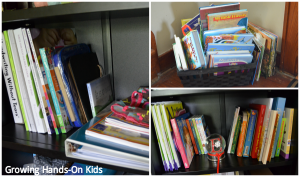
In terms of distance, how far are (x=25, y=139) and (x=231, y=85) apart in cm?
83

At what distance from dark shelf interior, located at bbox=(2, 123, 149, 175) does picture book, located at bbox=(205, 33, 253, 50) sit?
52 cm

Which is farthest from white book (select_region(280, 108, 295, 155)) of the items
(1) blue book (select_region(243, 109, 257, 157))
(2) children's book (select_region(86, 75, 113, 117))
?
(2) children's book (select_region(86, 75, 113, 117))

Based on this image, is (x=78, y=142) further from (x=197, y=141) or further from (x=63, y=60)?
(x=197, y=141)

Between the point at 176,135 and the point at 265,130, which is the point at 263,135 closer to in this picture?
the point at 265,130

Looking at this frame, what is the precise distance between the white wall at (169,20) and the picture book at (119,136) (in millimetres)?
335

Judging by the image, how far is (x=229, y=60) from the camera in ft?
2.24

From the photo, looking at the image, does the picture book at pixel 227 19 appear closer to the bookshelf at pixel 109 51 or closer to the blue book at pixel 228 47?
the blue book at pixel 228 47

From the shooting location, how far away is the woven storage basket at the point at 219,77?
2.24 feet

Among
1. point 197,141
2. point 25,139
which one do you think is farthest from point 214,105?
point 25,139

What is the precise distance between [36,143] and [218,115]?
0.83 metres

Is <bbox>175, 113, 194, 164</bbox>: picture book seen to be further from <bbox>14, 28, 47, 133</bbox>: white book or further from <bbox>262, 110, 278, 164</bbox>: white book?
<bbox>14, 28, 47, 133</bbox>: white book

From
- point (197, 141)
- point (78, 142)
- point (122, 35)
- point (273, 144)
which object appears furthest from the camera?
point (122, 35)

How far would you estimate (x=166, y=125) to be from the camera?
0.76 m

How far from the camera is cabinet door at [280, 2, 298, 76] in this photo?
0.67m
